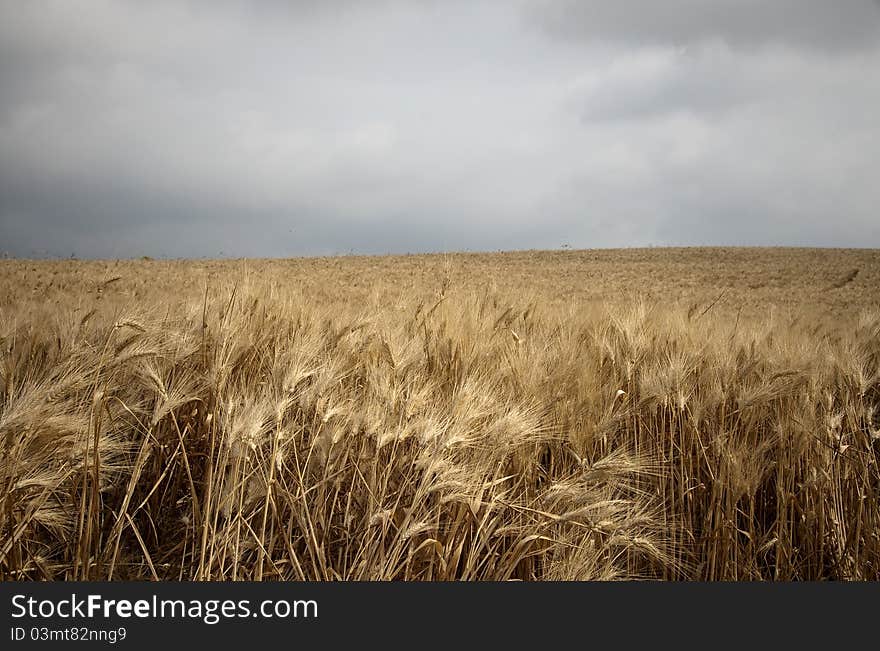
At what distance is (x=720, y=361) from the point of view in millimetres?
2586

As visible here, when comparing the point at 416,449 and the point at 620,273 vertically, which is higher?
the point at 620,273

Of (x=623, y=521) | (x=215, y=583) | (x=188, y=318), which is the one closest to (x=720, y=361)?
(x=623, y=521)

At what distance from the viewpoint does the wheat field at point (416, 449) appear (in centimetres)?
143

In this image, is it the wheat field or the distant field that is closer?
the wheat field

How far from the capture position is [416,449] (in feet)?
5.12

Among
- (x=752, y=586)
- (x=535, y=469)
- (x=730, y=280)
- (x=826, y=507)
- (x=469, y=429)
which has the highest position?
(x=730, y=280)

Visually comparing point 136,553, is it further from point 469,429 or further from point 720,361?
point 720,361

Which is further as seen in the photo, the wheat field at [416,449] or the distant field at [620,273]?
the distant field at [620,273]

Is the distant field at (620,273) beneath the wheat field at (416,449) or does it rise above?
above

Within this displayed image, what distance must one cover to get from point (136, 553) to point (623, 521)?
168 centimetres

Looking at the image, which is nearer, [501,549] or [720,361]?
[501,549]

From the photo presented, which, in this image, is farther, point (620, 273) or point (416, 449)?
point (620, 273)

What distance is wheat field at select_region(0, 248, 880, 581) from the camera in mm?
1428

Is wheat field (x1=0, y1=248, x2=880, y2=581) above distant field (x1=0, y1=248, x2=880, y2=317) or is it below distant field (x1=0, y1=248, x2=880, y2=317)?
below
